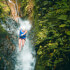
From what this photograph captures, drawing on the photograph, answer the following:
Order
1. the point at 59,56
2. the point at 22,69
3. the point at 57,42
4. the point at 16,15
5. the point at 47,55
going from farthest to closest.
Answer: the point at 16,15 < the point at 22,69 < the point at 47,55 < the point at 57,42 < the point at 59,56

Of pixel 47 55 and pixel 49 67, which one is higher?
pixel 47 55

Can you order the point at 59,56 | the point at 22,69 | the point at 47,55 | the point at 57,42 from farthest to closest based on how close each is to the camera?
the point at 22,69, the point at 47,55, the point at 57,42, the point at 59,56

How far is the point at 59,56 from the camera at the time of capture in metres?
3.50

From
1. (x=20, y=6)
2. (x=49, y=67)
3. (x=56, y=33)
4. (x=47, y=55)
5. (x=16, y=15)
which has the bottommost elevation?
(x=49, y=67)

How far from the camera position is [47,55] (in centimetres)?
431

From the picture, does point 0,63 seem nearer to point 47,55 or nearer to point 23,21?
point 47,55

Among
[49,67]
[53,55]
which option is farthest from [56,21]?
[49,67]

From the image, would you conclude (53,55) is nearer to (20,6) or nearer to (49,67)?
(49,67)

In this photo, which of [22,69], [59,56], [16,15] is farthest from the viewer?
[16,15]

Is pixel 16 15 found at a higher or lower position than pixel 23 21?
higher

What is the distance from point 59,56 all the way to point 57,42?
54cm

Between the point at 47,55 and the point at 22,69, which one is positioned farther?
the point at 22,69

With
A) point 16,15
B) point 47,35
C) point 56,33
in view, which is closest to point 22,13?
point 16,15

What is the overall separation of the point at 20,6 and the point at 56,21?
8781 millimetres
